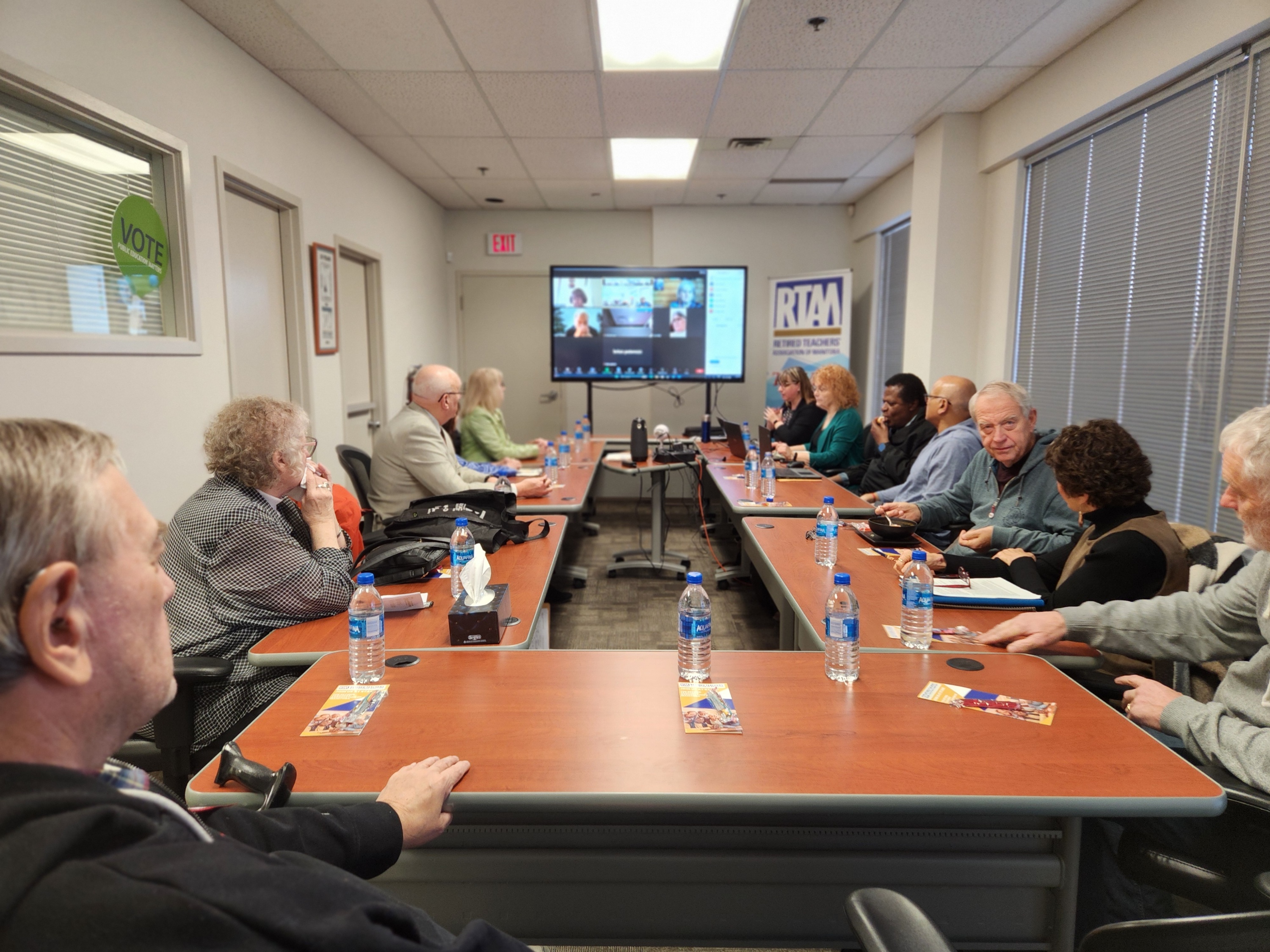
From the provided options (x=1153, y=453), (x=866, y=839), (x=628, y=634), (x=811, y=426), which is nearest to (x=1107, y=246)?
(x=1153, y=453)

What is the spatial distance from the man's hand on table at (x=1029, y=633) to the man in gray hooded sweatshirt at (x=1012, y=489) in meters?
0.71

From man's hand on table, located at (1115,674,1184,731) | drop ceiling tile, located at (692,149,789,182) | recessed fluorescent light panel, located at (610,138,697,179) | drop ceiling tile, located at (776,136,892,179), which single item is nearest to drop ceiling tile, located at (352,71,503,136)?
recessed fluorescent light panel, located at (610,138,697,179)

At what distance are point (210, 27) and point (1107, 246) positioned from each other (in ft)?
13.9

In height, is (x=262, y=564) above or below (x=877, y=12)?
below

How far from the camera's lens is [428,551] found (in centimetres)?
236

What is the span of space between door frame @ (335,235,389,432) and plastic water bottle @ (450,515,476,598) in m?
3.85

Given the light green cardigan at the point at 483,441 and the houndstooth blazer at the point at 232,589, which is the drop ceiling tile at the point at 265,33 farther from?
the houndstooth blazer at the point at 232,589

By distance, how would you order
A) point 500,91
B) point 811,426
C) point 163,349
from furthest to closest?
point 811,426 < point 500,91 < point 163,349

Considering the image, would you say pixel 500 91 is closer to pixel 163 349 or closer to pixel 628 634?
pixel 163 349

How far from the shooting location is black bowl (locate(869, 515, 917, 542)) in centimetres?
274

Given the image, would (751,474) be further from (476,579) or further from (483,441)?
(476,579)

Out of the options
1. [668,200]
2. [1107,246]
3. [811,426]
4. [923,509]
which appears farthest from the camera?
[668,200]

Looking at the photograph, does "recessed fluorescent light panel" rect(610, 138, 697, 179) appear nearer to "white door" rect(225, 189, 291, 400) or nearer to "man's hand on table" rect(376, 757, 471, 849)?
"white door" rect(225, 189, 291, 400)

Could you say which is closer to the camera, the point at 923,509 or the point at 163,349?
the point at 163,349
